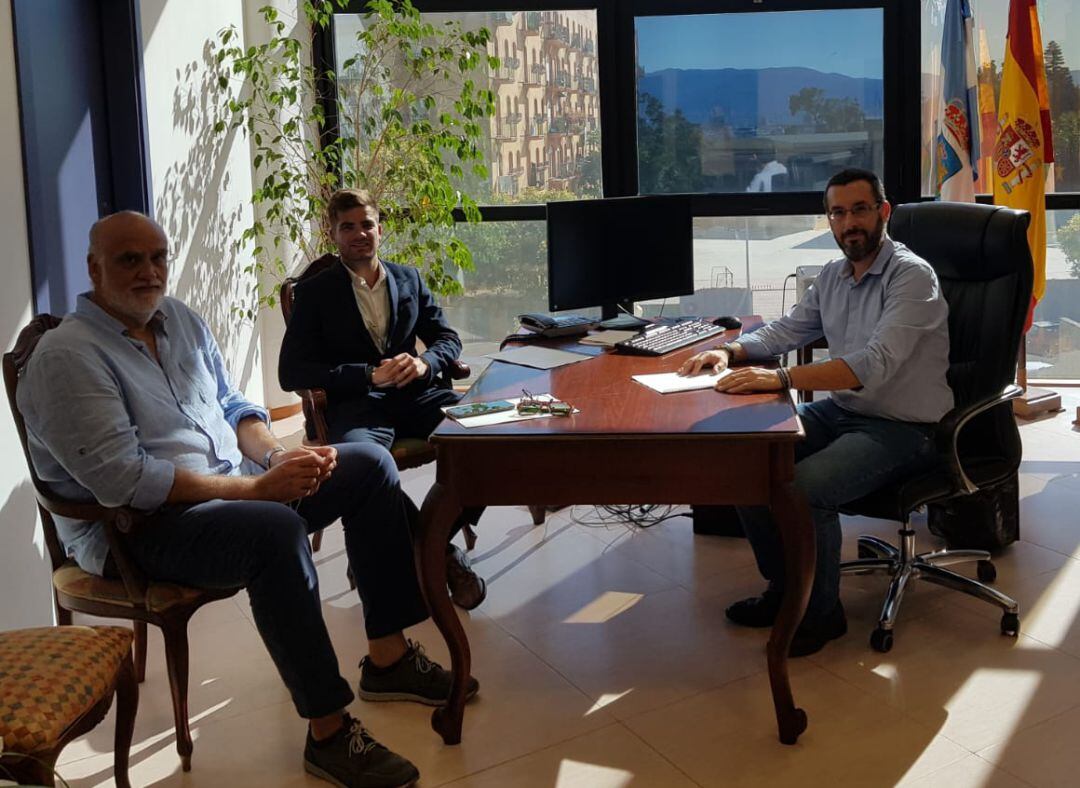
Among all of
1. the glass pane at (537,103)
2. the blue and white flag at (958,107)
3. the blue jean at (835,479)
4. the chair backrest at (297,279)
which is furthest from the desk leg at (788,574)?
the glass pane at (537,103)

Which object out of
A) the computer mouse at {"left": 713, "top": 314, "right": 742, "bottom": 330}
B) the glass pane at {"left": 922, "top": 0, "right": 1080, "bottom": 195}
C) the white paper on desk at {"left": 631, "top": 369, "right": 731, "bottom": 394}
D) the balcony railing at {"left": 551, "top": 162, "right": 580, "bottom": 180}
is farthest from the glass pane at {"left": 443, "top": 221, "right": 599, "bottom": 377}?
the white paper on desk at {"left": 631, "top": 369, "right": 731, "bottom": 394}

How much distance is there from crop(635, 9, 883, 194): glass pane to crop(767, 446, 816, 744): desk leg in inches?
146

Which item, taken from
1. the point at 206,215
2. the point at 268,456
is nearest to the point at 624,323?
the point at 268,456

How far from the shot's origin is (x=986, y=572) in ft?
12.1

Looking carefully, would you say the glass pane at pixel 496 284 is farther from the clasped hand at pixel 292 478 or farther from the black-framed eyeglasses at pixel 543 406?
the clasped hand at pixel 292 478

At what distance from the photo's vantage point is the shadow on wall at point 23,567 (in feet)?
11.0

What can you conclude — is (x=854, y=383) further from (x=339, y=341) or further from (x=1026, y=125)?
(x=1026, y=125)

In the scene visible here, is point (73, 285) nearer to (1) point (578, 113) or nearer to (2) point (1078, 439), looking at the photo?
(1) point (578, 113)

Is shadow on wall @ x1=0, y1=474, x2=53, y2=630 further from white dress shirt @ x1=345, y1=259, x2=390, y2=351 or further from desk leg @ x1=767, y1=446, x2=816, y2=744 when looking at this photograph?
desk leg @ x1=767, y1=446, x2=816, y2=744

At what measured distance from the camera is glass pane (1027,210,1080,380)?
19.8 ft

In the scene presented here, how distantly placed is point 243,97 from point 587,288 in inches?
92.6

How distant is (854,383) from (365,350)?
1.50 metres

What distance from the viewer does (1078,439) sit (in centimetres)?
526

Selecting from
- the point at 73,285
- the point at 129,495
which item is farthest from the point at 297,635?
the point at 73,285
